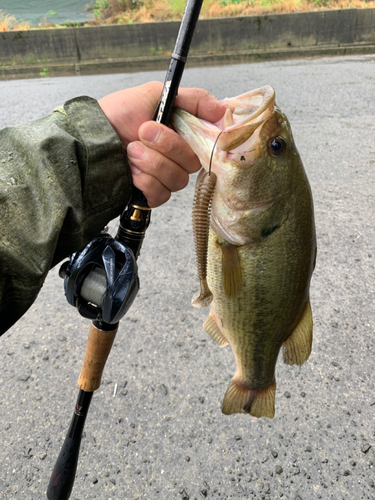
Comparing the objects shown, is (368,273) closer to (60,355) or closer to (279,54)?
(60,355)

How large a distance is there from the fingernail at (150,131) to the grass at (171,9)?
51.1ft

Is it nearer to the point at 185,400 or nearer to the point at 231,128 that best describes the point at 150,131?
the point at 231,128

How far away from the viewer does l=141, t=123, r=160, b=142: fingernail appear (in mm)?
1162

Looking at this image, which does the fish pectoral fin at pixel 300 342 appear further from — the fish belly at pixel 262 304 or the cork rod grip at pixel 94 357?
the cork rod grip at pixel 94 357

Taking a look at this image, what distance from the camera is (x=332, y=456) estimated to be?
1.83 meters

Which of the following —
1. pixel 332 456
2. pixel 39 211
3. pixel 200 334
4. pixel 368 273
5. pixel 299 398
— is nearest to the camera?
pixel 39 211

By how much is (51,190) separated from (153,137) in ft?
1.08

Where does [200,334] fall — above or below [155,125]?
below

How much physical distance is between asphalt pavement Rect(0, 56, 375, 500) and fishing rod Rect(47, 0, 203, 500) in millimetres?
476

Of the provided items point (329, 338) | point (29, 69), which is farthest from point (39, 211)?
point (29, 69)

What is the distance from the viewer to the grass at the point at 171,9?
14.5 m

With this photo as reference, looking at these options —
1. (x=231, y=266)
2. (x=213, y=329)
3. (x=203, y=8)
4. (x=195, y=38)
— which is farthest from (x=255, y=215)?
(x=203, y=8)

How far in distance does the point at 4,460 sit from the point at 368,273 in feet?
8.34

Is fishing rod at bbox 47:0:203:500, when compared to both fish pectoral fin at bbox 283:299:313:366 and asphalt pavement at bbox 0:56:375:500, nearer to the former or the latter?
asphalt pavement at bbox 0:56:375:500
